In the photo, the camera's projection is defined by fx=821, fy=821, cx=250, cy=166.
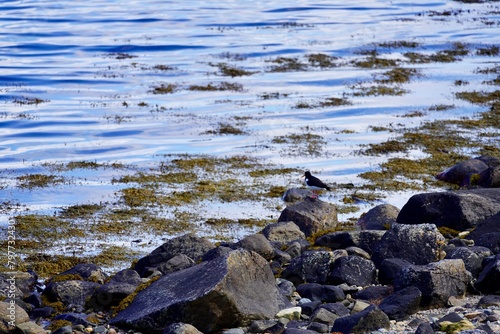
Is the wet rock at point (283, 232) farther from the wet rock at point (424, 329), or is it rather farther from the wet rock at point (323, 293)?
the wet rock at point (424, 329)

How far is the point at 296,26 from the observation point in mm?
54594

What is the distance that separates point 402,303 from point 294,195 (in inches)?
389

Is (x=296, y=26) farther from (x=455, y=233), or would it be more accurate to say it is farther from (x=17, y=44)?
(x=455, y=233)

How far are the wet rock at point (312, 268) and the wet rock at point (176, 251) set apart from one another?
87.1 inches

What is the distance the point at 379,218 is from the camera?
1694cm

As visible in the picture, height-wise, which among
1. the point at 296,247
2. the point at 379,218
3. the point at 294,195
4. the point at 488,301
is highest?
the point at 488,301

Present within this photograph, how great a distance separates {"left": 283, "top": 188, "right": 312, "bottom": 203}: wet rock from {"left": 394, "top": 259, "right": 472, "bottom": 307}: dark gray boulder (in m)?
8.78

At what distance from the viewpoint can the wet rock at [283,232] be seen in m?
16.0

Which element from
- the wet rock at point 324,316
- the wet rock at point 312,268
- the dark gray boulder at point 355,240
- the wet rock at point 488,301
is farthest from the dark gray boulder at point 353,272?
the wet rock at point 488,301

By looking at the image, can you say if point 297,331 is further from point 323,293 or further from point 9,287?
point 9,287

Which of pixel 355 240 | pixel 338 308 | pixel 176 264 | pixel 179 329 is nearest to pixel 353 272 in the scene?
pixel 338 308

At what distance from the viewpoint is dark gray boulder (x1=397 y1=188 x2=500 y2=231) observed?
50.4 feet

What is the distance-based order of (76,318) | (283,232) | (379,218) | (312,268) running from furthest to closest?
(379,218) → (283,232) → (312,268) → (76,318)

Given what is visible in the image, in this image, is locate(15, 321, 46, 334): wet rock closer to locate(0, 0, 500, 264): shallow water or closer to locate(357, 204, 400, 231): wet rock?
locate(357, 204, 400, 231): wet rock
